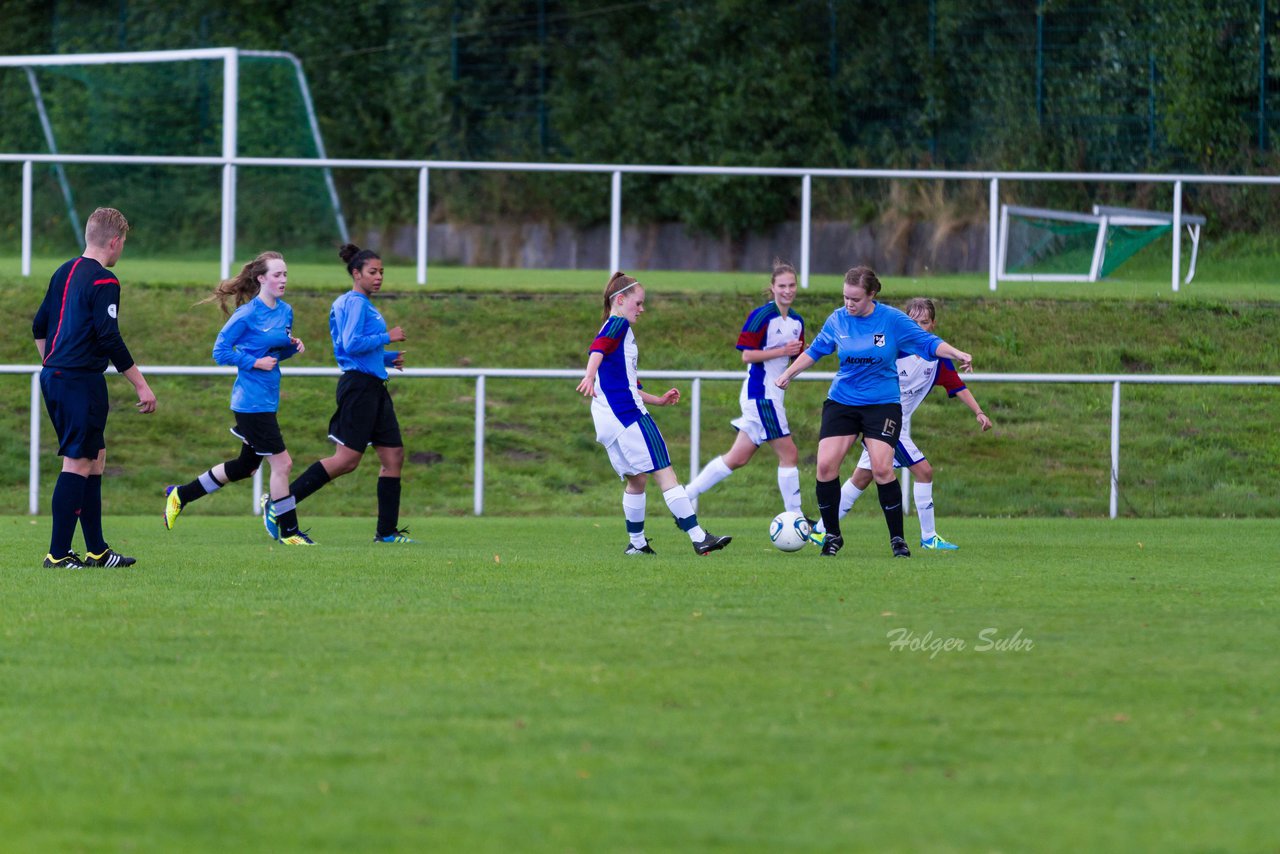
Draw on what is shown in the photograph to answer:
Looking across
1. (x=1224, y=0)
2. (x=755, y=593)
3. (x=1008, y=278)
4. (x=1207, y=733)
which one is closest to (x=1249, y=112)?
(x=1224, y=0)

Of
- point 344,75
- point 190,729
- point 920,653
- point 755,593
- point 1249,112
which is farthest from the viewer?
point 344,75

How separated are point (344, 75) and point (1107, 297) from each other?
20.1 meters

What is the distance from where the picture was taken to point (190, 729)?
497cm

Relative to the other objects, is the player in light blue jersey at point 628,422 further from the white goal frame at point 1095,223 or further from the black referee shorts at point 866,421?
the white goal frame at point 1095,223

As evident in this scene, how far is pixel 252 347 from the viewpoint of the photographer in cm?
1086

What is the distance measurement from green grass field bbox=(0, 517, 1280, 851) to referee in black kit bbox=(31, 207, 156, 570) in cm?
36

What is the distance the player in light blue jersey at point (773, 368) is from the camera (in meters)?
11.6

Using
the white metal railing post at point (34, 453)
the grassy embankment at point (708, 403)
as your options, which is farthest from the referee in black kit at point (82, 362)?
the grassy embankment at point (708, 403)

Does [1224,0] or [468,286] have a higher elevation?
[1224,0]

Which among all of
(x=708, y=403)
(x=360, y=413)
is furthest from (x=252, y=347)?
(x=708, y=403)

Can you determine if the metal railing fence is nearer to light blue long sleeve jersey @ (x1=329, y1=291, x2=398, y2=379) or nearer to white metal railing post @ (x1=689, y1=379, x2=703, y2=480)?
white metal railing post @ (x1=689, y1=379, x2=703, y2=480)

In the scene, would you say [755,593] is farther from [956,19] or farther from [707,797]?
[956,19]

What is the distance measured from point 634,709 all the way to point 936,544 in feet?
19.7

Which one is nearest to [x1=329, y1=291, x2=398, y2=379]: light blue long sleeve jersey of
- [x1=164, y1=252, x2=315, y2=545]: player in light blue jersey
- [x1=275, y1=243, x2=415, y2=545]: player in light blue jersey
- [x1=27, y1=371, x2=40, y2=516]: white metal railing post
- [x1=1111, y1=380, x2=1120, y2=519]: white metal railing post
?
[x1=275, y1=243, x2=415, y2=545]: player in light blue jersey
